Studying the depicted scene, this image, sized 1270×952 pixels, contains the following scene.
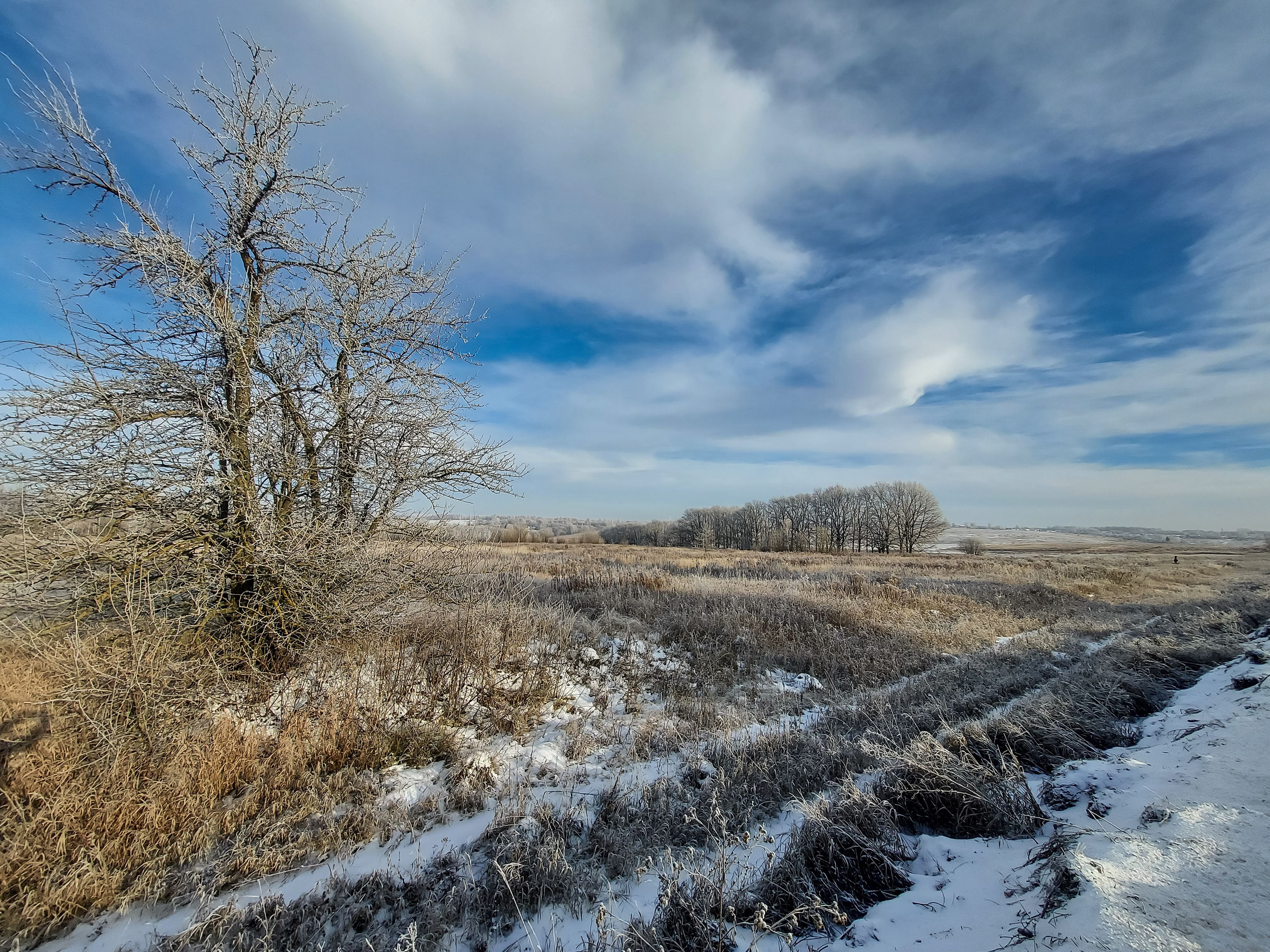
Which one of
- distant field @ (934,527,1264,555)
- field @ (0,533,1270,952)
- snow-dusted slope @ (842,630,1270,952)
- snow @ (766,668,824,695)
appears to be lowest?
distant field @ (934,527,1264,555)

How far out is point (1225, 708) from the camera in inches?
204

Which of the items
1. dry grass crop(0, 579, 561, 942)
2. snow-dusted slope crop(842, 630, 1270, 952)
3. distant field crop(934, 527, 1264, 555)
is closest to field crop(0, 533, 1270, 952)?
dry grass crop(0, 579, 561, 942)

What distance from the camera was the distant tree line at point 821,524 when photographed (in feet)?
232

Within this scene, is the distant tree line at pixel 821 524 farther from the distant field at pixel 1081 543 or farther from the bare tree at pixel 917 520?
the distant field at pixel 1081 543

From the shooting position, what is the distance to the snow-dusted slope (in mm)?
2244

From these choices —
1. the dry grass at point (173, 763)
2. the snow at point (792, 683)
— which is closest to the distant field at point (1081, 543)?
the snow at point (792, 683)

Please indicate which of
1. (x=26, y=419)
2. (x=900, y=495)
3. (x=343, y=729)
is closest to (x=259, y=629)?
(x=343, y=729)

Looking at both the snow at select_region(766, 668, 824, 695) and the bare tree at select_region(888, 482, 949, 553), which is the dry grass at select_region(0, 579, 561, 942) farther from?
the bare tree at select_region(888, 482, 949, 553)

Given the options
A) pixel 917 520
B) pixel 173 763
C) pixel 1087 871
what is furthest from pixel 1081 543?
pixel 173 763

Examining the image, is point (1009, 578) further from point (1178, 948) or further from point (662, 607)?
point (1178, 948)

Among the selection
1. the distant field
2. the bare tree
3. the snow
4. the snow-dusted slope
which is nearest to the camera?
the snow-dusted slope

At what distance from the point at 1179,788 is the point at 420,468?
8733 millimetres

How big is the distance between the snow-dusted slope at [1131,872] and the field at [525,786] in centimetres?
17

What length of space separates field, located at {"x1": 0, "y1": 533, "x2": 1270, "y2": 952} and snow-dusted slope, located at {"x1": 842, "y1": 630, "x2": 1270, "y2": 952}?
0.57 ft
